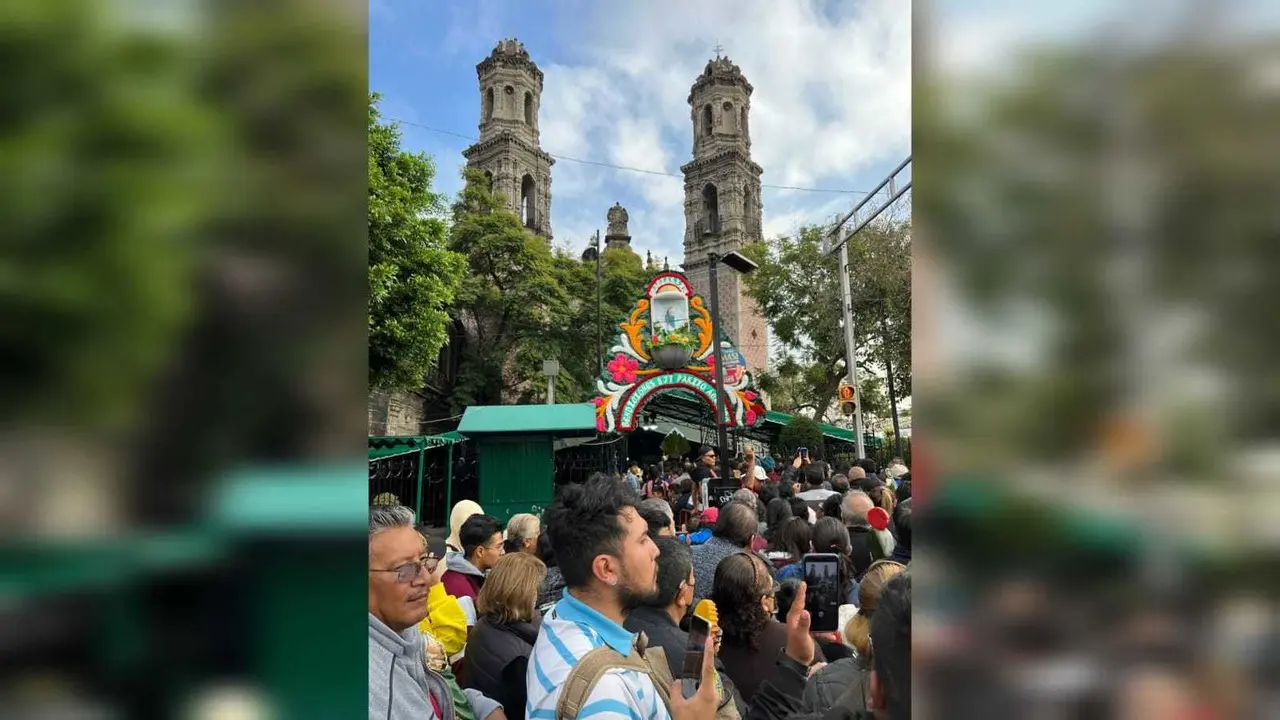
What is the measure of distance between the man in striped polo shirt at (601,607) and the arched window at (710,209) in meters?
36.9

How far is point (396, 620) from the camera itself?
177cm

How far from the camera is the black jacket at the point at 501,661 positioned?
274cm

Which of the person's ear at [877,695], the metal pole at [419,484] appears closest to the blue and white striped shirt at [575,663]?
the person's ear at [877,695]

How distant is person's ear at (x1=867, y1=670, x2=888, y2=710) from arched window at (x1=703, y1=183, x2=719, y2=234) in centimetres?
3785

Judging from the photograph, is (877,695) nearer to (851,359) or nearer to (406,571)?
(406,571)
